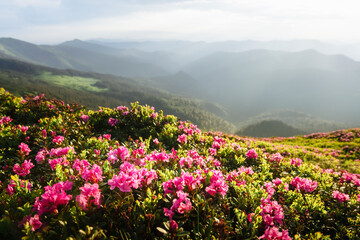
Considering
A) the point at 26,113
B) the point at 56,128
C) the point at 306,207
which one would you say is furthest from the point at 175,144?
the point at 26,113

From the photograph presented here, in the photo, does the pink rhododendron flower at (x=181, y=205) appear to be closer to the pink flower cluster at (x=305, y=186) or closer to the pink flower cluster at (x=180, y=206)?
the pink flower cluster at (x=180, y=206)

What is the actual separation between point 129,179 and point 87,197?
632 millimetres

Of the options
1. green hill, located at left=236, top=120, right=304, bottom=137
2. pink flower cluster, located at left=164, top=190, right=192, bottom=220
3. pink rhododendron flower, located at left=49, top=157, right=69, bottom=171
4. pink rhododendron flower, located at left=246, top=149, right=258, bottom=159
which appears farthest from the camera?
green hill, located at left=236, top=120, right=304, bottom=137

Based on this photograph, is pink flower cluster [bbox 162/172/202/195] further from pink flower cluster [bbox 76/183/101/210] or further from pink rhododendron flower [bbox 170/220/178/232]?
pink flower cluster [bbox 76/183/101/210]

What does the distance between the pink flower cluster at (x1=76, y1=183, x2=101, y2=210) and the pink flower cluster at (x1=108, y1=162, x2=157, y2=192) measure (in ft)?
0.77

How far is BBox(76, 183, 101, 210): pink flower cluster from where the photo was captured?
2867 mm

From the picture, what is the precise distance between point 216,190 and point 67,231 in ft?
7.93

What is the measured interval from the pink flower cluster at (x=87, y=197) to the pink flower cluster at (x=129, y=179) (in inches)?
9.2

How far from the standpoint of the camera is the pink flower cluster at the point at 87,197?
2.87 m

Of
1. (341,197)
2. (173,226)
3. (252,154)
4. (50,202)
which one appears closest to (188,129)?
(252,154)

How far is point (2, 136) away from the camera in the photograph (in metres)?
6.39

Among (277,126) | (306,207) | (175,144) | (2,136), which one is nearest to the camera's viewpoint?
(306,207)

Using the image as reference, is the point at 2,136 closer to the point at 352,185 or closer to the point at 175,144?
the point at 175,144

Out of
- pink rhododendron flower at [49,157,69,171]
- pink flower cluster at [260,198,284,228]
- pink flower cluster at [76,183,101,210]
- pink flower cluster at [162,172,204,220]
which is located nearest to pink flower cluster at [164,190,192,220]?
pink flower cluster at [162,172,204,220]
